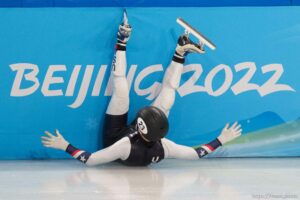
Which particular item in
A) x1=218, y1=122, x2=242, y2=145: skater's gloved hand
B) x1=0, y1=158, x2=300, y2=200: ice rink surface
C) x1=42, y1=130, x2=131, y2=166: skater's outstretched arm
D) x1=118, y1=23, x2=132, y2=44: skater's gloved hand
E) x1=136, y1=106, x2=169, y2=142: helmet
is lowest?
x1=0, y1=158, x2=300, y2=200: ice rink surface

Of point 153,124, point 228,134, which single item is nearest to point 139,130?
point 153,124

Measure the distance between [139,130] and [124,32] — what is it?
75 cm

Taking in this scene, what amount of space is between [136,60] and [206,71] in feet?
1.83

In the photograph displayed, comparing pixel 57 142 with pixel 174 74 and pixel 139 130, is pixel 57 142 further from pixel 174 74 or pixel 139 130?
pixel 174 74

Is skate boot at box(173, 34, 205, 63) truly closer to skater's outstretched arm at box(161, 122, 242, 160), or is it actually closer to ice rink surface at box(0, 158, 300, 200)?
skater's outstretched arm at box(161, 122, 242, 160)

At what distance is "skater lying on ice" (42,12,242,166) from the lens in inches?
129

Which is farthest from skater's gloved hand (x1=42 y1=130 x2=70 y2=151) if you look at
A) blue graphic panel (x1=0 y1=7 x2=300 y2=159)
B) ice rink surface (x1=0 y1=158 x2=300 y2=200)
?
blue graphic panel (x1=0 y1=7 x2=300 y2=159)

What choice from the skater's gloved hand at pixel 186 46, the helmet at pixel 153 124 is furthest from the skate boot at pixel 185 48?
the helmet at pixel 153 124

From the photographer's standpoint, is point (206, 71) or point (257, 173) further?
A: point (206, 71)

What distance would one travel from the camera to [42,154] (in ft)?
12.2

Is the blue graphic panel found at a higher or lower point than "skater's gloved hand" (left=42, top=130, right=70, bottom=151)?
higher

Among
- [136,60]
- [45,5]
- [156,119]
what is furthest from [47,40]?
[156,119]

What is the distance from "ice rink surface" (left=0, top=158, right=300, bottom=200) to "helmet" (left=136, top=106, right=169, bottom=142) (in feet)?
0.89

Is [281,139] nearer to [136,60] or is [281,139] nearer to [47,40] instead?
[136,60]
